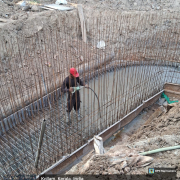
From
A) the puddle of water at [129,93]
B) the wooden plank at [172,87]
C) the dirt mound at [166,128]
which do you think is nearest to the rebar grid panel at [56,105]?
the puddle of water at [129,93]

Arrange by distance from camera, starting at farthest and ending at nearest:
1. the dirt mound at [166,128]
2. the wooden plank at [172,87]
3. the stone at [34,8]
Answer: the stone at [34,8], the wooden plank at [172,87], the dirt mound at [166,128]

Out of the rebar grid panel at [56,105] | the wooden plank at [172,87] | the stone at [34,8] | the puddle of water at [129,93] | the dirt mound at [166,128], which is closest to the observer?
the dirt mound at [166,128]

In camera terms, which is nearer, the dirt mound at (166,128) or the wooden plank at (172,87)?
the dirt mound at (166,128)

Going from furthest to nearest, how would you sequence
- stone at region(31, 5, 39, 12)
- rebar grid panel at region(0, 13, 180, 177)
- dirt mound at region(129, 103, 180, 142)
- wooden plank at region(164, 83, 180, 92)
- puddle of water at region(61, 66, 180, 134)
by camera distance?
1. stone at region(31, 5, 39, 12)
2. wooden plank at region(164, 83, 180, 92)
3. puddle of water at region(61, 66, 180, 134)
4. rebar grid panel at region(0, 13, 180, 177)
5. dirt mound at region(129, 103, 180, 142)

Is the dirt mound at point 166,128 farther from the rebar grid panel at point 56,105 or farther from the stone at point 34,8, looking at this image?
the stone at point 34,8

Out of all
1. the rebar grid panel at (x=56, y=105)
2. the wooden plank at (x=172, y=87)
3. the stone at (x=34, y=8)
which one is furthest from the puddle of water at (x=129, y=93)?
the stone at (x=34, y=8)

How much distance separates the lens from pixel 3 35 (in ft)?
21.9

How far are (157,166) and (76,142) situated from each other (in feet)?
6.49

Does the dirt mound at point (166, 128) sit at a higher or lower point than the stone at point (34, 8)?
lower

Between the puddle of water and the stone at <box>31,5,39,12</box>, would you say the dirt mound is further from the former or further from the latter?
the stone at <box>31,5,39,12</box>

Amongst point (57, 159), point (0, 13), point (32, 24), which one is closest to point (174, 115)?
point (57, 159)

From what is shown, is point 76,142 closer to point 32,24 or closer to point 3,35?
point 3,35

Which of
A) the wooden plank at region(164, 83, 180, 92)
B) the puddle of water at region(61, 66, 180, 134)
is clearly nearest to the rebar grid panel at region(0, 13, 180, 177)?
the puddle of water at region(61, 66, 180, 134)

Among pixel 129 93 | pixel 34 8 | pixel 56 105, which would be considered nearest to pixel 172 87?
pixel 129 93
